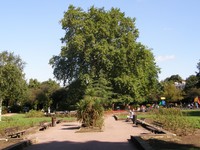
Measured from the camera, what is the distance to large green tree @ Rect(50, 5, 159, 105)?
198 feet

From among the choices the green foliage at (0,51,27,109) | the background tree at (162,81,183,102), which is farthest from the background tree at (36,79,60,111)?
the background tree at (162,81,183,102)

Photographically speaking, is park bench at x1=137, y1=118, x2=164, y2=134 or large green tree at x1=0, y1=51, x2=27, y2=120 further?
large green tree at x1=0, y1=51, x2=27, y2=120

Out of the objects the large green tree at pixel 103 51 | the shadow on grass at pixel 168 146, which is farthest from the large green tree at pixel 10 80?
the shadow on grass at pixel 168 146

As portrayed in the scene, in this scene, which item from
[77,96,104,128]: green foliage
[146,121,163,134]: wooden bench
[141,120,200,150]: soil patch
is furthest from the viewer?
[77,96,104,128]: green foliage

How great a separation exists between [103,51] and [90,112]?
1283 inches

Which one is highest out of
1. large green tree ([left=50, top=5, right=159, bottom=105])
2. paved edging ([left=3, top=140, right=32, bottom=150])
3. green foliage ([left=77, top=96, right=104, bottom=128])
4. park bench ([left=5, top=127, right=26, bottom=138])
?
large green tree ([left=50, top=5, right=159, bottom=105])

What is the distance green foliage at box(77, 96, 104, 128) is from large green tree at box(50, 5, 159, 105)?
3199 centimetres

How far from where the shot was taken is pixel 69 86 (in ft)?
211

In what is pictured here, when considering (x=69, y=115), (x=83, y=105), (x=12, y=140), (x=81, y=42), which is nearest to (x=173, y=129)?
(x=83, y=105)

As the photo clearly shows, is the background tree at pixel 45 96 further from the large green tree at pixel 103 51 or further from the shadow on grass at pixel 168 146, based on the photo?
the shadow on grass at pixel 168 146

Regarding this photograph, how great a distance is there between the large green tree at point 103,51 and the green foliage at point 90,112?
32.0 metres

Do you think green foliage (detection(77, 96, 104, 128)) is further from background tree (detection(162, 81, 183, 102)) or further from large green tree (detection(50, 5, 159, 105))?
background tree (detection(162, 81, 183, 102))

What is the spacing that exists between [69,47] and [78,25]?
411cm

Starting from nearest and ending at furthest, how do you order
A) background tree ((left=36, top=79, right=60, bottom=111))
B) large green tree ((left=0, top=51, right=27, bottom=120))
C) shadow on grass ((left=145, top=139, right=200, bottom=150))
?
1. shadow on grass ((left=145, top=139, right=200, bottom=150))
2. large green tree ((left=0, top=51, right=27, bottom=120))
3. background tree ((left=36, top=79, right=60, bottom=111))
